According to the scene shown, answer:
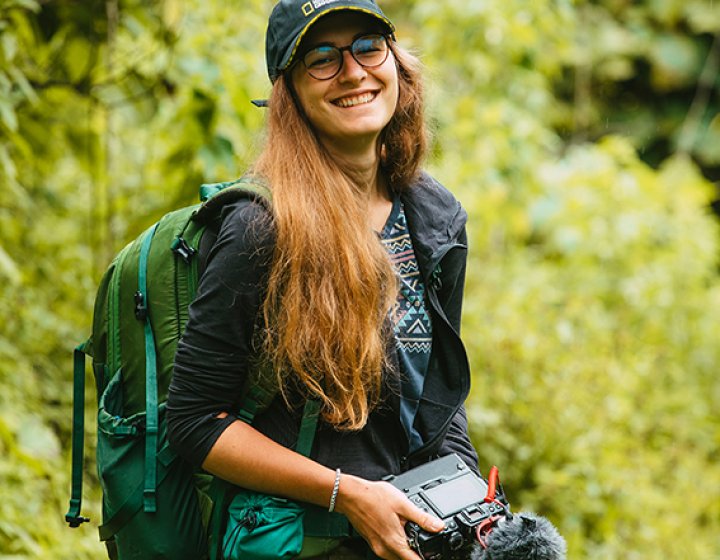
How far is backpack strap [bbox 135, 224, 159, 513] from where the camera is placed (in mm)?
2195

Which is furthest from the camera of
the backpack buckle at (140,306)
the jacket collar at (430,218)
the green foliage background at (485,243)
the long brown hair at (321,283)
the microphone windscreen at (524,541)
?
the green foliage background at (485,243)

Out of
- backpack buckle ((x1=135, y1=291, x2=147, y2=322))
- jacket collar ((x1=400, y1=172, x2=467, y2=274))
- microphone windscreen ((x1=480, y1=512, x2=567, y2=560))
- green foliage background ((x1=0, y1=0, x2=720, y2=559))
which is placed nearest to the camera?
microphone windscreen ((x1=480, y1=512, x2=567, y2=560))

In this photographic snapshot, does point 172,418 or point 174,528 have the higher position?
point 172,418

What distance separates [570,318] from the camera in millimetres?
6148

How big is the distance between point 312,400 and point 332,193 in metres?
0.45

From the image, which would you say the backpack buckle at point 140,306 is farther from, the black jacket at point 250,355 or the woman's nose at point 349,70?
the woman's nose at point 349,70

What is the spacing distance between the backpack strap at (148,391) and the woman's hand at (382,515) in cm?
41

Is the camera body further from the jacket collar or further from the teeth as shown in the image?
the teeth

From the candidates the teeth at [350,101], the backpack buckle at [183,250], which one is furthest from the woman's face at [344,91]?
the backpack buckle at [183,250]

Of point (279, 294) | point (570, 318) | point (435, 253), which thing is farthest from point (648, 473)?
point (279, 294)

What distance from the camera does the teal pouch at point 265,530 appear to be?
2123 mm

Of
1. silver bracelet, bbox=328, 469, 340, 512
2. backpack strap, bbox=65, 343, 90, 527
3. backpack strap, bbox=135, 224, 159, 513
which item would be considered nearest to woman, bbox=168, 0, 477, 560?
silver bracelet, bbox=328, 469, 340, 512

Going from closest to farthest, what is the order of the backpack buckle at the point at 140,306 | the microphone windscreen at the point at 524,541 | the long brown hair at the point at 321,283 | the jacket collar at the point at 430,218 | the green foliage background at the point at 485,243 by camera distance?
1. the microphone windscreen at the point at 524,541
2. the long brown hair at the point at 321,283
3. the backpack buckle at the point at 140,306
4. the jacket collar at the point at 430,218
5. the green foliage background at the point at 485,243

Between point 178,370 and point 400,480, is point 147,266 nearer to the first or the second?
point 178,370
